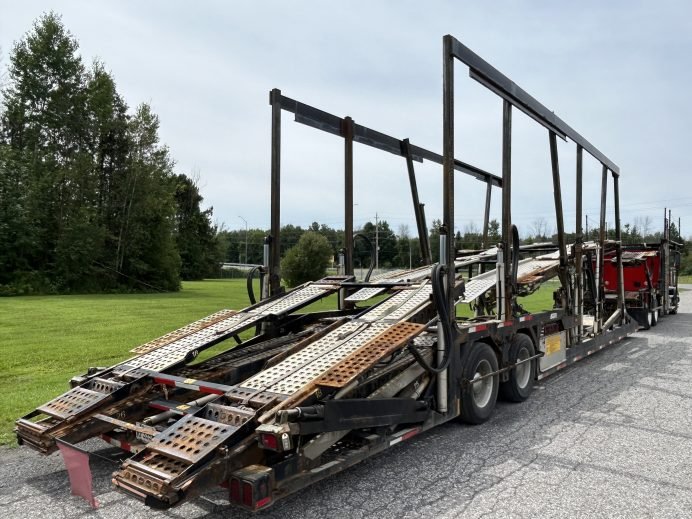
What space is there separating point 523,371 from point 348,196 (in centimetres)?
332

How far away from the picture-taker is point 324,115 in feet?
25.0

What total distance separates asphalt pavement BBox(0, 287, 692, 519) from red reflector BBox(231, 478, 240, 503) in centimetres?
46

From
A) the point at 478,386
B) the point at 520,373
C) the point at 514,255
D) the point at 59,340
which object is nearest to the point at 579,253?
the point at 514,255

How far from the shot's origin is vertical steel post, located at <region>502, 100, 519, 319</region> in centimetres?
638

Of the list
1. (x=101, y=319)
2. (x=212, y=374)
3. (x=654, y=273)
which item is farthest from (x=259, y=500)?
(x=654, y=273)

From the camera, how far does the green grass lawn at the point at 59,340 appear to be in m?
7.24

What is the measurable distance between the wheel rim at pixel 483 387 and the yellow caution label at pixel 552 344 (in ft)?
6.29

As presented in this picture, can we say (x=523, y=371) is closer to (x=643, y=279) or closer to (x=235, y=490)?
(x=235, y=490)

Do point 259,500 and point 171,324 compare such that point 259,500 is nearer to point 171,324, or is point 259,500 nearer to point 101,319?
point 171,324

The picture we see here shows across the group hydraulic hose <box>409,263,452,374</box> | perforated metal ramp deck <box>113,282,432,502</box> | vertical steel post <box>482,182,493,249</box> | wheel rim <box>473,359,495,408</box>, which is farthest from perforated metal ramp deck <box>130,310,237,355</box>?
vertical steel post <box>482,182,493,249</box>

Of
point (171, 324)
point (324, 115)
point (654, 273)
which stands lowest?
point (171, 324)

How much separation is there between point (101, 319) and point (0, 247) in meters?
16.4

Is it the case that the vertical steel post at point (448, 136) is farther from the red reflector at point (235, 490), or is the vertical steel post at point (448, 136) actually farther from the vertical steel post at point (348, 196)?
the red reflector at point (235, 490)

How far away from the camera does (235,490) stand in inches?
126
